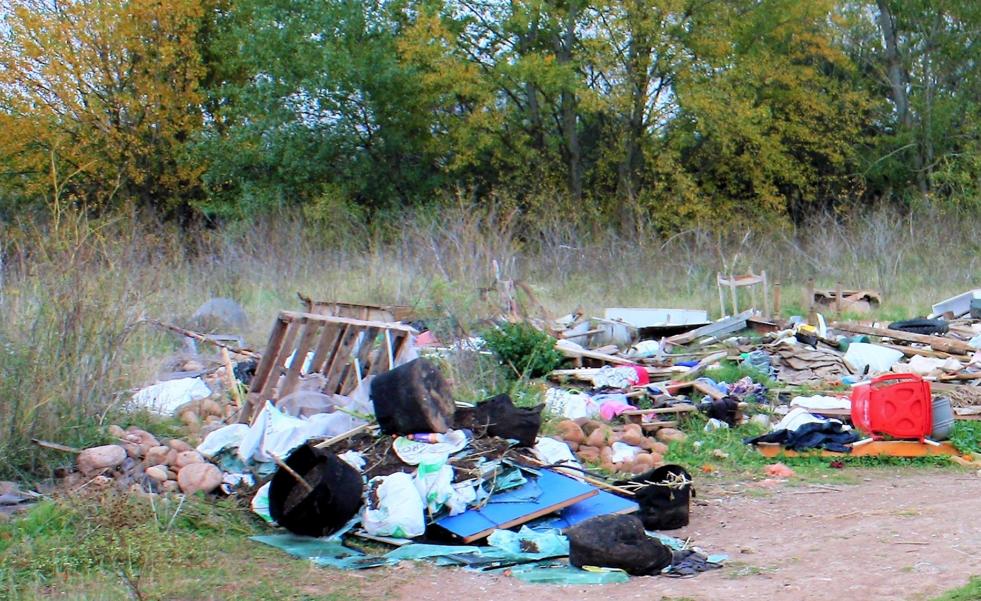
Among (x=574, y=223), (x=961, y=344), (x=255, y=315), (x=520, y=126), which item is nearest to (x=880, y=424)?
(x=961, y=344)

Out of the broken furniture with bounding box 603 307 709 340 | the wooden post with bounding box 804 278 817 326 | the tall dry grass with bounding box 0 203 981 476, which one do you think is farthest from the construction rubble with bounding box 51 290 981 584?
the broken furniture with bounding box 603 307 709 340

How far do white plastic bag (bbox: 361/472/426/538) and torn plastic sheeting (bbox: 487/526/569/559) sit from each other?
0.47 m

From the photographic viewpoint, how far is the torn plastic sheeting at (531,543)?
6422mm

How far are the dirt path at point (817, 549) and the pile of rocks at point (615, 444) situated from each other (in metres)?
0.67

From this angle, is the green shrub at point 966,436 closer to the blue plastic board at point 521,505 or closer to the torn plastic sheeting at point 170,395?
the blue plastic board at point 521,505

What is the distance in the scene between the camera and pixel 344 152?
1054 inches

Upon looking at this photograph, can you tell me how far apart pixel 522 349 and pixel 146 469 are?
17.2ft

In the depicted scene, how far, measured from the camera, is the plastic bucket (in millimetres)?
9523

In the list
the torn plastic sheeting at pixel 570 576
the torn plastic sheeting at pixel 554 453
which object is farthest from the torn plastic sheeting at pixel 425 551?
the torn plastic sheeting at pixel 554 453

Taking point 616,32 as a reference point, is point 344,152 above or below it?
below

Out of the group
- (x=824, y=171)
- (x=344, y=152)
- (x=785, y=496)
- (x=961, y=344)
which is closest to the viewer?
(x=785, y=496)

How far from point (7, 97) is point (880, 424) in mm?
23064

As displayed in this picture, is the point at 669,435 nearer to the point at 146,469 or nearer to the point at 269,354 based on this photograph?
the point at 269,354

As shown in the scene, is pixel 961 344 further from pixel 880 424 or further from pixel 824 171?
pixel 824 171
